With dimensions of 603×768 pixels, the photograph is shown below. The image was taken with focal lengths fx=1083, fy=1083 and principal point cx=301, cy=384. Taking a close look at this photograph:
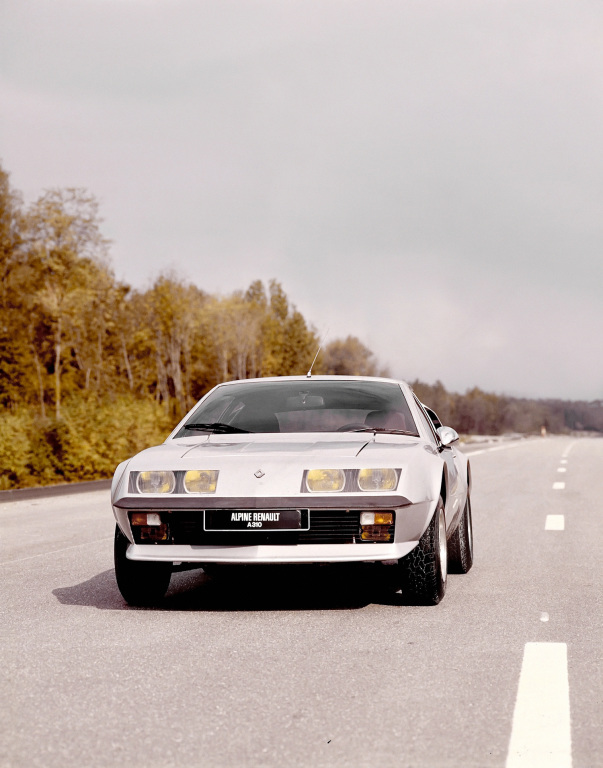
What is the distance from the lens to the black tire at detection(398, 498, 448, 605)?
257 inches

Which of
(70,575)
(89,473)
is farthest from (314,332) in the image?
(70,575)

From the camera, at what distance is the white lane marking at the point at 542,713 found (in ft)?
12.3

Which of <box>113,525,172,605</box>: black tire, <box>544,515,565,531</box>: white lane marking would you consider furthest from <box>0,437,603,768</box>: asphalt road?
<box>544,515,565,531</box>: white lane marking

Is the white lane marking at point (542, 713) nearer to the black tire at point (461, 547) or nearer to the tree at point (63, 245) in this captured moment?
the black tire at point (461, 547)

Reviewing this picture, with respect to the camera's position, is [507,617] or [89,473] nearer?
[507,617]

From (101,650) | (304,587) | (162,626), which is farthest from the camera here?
(304,587)

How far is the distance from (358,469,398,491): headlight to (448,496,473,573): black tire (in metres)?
1.87

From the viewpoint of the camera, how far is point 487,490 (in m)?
19.7

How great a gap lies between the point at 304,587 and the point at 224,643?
7.07ft

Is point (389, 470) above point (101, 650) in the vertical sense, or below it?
above

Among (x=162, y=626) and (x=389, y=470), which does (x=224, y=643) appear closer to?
(x=162, y=626)

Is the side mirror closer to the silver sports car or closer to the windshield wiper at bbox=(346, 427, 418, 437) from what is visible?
the windshield wiper at bbox=(346, 427, 418, 437)

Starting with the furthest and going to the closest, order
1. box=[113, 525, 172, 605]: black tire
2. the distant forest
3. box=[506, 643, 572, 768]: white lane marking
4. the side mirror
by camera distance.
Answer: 1. the distant forest
2. the side mirror
3. box=[113, 525, 172, 605]: black tire
4. box=[506, 643, 572, 768]: white lane marking

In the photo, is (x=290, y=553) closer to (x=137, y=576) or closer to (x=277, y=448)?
(x=277, y=448)
